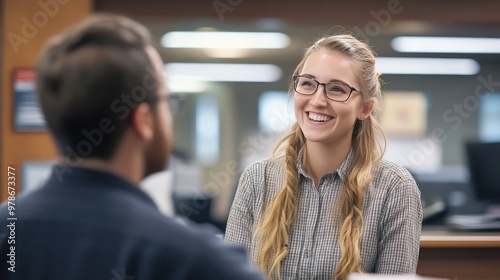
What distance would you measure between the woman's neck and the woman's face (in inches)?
0.9

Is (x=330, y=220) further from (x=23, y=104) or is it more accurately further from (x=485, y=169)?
(x=23, y=104)

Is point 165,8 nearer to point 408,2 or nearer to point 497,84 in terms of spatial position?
point 408,2

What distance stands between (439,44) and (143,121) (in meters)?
6.73

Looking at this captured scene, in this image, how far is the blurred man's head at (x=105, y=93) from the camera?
105 cm

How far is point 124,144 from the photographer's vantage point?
3.57 feet

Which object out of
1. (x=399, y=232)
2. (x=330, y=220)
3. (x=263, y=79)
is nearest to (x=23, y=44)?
(x=263, y=79)

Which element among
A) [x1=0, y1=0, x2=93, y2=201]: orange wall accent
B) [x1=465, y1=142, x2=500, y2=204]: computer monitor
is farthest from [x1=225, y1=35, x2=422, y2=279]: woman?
[x1=0, y1=0, x2=93, y2=201]: orange wall accent

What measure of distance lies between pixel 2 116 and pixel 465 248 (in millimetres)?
2995

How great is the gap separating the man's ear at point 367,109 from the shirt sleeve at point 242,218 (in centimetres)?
40

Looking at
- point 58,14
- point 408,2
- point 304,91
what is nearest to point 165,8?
point 58,14

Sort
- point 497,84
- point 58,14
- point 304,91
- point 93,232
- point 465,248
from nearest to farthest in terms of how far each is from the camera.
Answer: point 93,232 → point 304,91 → point 465,248 → point 58,14 → point 497,84

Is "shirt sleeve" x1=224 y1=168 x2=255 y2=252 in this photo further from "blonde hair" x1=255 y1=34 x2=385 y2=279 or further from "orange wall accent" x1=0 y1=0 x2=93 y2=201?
"orange wall accent" x1=0 y1=0 x2=93 y2=201

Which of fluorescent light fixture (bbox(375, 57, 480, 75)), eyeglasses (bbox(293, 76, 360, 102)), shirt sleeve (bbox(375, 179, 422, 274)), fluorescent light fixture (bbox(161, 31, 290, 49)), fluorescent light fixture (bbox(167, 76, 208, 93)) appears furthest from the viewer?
fluorescent light fixture (bbox(375, 57, 480, 75))

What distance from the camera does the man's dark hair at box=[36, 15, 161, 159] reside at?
3.43ft
